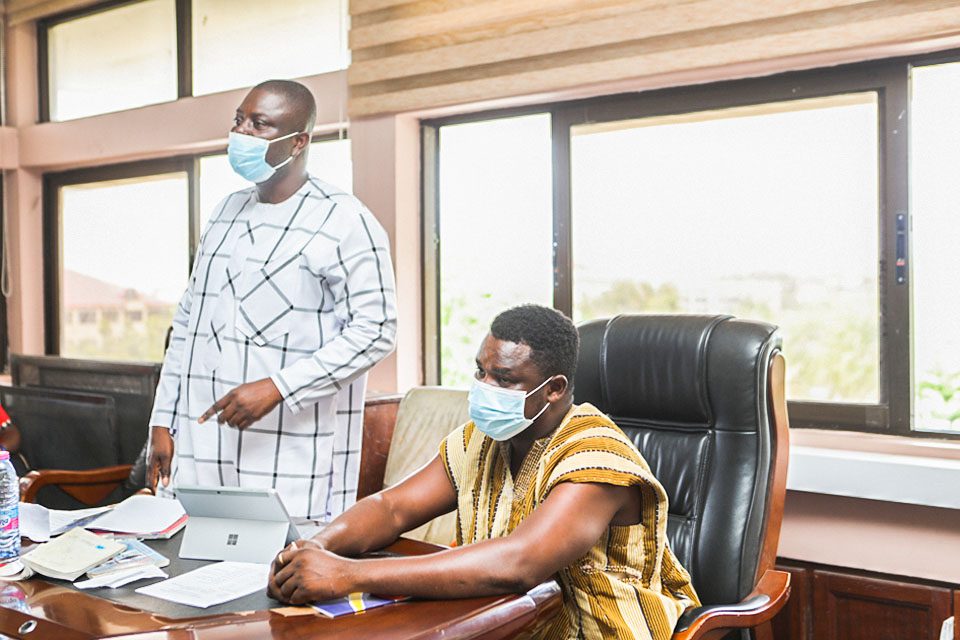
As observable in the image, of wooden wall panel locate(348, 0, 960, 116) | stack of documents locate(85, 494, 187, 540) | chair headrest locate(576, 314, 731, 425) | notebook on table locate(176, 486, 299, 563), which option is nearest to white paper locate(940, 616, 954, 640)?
chair headrest locate(576, 314, 731, 425)

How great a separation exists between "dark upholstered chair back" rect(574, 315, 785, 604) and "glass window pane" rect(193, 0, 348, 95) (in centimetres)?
213

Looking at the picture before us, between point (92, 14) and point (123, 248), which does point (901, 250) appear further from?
point (92, 14)

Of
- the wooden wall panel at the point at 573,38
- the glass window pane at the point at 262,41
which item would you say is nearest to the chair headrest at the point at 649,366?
the wooden wall panel at the point at 573,38

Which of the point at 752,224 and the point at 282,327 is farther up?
the point at 752,224

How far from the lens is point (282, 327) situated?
204cm

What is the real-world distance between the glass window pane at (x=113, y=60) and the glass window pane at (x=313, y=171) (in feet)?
1.52

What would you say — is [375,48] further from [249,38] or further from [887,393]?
[887,393]

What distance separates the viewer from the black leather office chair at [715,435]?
184 cm

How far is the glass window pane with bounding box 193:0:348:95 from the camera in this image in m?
3.74

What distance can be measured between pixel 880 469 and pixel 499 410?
1.29 m

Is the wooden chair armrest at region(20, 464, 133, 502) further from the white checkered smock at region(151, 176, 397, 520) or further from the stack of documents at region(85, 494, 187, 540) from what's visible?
the stack of documents at region(85, 494, 187, 540)

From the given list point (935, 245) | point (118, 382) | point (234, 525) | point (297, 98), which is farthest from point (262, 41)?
point (234, 525)

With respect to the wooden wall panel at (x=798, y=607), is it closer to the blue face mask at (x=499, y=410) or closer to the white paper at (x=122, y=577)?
the blue face mask at (x=499, y=410)

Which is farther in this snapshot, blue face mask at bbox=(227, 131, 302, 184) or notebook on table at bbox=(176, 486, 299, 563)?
blue face mask at bbox=(227, 131, 302, 184)
